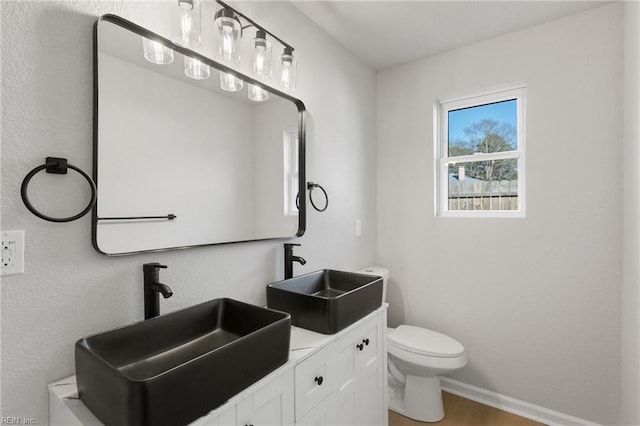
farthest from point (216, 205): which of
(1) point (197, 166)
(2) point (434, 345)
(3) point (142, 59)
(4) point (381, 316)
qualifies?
(2) point (434, 345)

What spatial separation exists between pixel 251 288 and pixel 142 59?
1071 mm

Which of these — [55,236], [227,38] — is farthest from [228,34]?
[55,236]

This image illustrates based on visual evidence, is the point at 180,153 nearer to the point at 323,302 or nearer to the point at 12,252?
the point at 12,252

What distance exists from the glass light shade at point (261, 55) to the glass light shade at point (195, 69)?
0.25 meters

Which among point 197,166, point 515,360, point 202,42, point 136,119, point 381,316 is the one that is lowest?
point 515,360

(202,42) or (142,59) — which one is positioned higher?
(202,42)

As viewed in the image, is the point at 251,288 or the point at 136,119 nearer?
the point at 136,119

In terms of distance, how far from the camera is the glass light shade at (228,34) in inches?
53.0

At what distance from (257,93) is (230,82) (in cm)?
16

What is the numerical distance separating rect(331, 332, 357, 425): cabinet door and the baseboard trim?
1.25 metres

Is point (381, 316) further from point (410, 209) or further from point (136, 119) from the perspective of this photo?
point (136, 119)

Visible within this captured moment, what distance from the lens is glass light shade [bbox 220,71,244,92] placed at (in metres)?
1.45

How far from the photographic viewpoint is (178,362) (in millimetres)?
1097

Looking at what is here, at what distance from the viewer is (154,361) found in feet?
3.55
